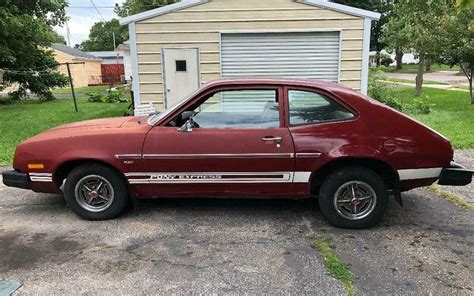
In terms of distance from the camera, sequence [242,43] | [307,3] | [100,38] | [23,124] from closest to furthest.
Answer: [307,3] → [242,43] → [23,124] → [100,38]

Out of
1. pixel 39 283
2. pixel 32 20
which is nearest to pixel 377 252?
pixel 39 283

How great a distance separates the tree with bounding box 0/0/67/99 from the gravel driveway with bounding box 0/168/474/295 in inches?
515

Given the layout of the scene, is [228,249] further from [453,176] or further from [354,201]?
[453,176]

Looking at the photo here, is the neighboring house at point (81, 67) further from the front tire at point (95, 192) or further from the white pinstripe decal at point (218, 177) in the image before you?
the white pinstripe decal at point (218, 177)

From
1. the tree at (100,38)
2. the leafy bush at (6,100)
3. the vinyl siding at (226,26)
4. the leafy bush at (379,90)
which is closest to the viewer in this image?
the vinyl siding at (226,26)

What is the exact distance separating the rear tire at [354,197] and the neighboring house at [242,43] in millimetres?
6173

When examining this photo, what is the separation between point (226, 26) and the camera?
9.98m

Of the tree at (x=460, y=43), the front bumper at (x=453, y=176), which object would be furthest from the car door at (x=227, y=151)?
the tree at (x=460, y=43)

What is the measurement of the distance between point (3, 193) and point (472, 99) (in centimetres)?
1537

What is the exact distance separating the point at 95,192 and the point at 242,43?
643 centimetres

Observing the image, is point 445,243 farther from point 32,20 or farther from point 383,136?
point 32,20

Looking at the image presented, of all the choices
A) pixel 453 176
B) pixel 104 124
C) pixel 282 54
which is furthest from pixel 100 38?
pixel 453 176

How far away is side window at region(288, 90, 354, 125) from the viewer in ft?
14.6

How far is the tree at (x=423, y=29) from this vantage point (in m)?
14.9
